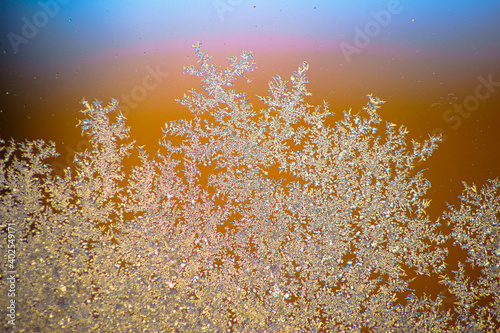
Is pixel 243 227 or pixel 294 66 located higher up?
pixel 294 66

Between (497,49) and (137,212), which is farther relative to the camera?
(497,49)

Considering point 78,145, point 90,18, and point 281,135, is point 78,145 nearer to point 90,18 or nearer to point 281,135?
point 90,18

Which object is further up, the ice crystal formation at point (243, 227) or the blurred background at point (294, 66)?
the blurred background at point (294, 66)

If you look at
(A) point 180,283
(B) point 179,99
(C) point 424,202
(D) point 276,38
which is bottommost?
(A) point 180,283

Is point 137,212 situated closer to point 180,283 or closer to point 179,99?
point 180,283

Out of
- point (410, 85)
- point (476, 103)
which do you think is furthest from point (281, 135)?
point (476, 103)

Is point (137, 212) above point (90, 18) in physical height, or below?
below

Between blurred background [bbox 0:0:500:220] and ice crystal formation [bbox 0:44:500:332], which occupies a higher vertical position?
blurred background [bbox 0:0:500:220]
